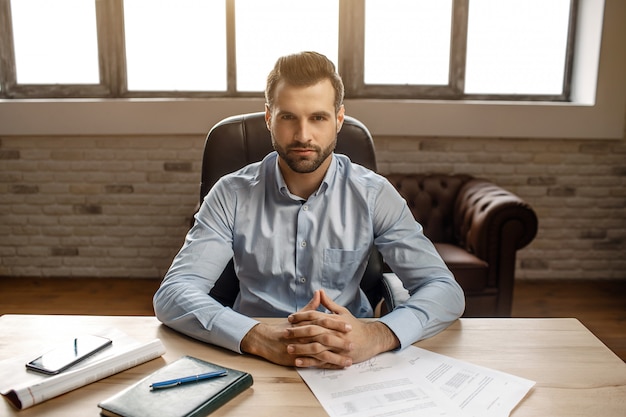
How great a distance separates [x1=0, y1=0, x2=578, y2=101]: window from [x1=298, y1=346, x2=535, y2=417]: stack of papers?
2708 mm

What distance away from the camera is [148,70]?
3.57 m

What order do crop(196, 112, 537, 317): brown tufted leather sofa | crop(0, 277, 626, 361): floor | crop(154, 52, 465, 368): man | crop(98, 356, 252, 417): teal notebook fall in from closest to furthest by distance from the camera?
1. crop(98, 356, 252, 417): teal notebook
2. crop(154, 52, 465, 368): man
3. crop(196, 112, 537, 317): brown tufted leather sofa
4. crop(0, 277, 626, 361): floor

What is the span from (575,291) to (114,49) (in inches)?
124

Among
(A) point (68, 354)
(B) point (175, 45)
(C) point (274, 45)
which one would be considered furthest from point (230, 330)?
(B) point (175, 45)

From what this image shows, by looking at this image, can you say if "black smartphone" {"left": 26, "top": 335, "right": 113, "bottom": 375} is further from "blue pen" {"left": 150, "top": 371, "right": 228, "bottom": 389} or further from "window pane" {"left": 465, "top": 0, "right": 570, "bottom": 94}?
"window pane" {"left": 465, "top": 0, "right": 570, "bottom": 94}

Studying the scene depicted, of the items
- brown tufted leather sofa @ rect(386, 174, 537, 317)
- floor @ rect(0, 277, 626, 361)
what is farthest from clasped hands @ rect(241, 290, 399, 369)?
floor @ rect(0, 277, 626, 361)

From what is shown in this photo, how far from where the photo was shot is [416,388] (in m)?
0.97

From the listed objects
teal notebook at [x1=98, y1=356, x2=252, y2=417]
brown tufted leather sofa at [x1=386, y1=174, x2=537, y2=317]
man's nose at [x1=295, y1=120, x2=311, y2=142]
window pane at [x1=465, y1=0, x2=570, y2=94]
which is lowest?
brown tufted leather sofa at [x1=386, y1=174, x2=537, y2=317]

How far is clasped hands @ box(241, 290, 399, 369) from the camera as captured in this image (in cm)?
105

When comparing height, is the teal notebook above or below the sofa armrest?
above

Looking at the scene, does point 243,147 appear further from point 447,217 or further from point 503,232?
point 447,217

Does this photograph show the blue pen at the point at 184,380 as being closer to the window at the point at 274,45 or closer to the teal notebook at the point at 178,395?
the teal notebook at the point at 178,395

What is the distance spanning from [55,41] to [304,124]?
2.76 meters

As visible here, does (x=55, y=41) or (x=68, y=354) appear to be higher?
(x=55, y=41)
